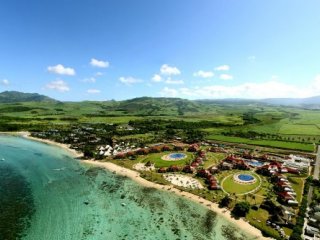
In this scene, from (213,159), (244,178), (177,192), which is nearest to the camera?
(177,192)

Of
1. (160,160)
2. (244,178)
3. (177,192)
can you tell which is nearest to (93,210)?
(177,192)

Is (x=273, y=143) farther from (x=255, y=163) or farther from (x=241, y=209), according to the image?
(x=241, y=209)

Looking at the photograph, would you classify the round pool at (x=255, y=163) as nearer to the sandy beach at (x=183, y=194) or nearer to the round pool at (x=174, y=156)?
the round pool at (x=174, y=156)

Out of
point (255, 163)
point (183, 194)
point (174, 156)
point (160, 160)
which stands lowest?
point (255, 163)

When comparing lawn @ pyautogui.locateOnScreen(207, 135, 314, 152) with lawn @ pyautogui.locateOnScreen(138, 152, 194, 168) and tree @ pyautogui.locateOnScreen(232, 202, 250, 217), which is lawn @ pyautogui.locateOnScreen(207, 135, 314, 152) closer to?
lawn @ pyautogui.locateOnScreen(138, 152, 194, 168)

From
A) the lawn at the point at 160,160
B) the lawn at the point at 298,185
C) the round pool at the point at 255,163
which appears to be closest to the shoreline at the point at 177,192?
the lawn at the point at 160,160

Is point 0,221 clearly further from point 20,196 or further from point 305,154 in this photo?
point 305,154

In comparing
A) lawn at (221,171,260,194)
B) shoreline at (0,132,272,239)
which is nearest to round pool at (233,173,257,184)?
lawn at (221,171,260,194)

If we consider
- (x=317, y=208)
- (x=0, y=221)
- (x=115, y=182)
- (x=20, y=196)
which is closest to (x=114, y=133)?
(x=115, y=182)
